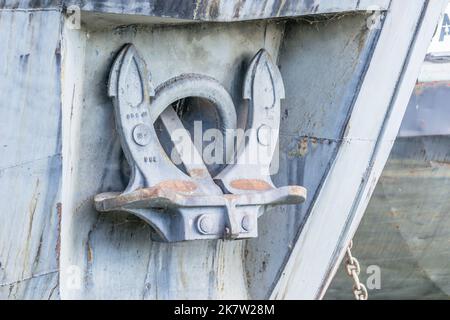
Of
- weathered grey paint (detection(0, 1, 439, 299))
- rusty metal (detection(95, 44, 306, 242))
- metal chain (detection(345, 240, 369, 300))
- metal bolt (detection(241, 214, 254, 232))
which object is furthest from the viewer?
metal chain (detection(345, 240, 369, 300))

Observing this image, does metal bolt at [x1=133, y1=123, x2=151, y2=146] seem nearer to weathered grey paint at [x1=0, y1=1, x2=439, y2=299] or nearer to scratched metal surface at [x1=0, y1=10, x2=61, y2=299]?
weathered grey paint at [x1=0, y1=1, x2=439, y2=299]

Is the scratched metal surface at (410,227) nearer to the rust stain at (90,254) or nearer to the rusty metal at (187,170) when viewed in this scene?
the rusty metal at (187,170)

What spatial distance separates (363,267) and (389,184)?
1.35 feet

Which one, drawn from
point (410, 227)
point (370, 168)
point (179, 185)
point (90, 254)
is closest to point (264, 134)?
point (179, 185)

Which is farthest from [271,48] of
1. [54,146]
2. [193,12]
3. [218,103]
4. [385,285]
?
[385,285]

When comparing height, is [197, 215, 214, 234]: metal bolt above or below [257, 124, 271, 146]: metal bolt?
below

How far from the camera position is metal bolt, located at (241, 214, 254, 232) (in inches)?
127

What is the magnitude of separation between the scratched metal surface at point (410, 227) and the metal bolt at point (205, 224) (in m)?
1.70

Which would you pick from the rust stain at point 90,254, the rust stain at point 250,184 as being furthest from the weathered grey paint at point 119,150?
the rust stain at point 250,184

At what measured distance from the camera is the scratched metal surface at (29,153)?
2832 mm

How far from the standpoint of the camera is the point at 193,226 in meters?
3.14

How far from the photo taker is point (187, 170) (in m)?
3.27

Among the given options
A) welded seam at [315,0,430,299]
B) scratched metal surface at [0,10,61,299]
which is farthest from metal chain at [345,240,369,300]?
scratched metal surface at [0,10,61,299]

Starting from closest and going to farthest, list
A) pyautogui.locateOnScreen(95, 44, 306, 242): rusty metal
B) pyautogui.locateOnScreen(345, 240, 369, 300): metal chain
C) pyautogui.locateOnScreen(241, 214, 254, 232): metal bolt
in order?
pyautogui.locateOnScreen(95, 44, 306, 242): rusty metal → pyautogui.locateOnScreen(241, 214, 254, 232): metal bolt → pyautogui.locateOnScreen(345, 240, 369, 300): metal chain
